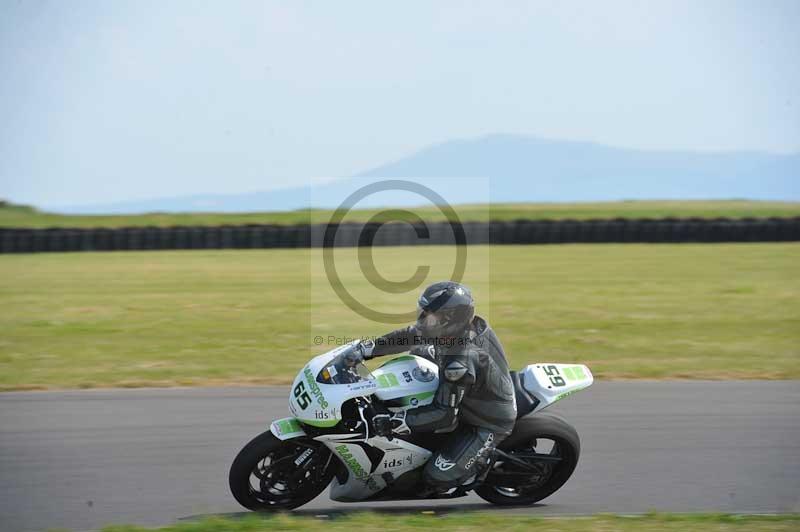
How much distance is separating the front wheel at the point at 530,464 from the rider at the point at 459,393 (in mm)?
180

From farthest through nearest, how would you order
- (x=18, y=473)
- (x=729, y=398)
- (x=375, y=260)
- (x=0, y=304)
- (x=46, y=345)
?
(x=375, y=260) → (x=0, y=304) → (x=46, y=345) → (x=729, y=398) → (x=18, y=473)

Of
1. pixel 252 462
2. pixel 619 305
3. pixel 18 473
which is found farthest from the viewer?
pixel 619 305

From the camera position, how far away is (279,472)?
554cm

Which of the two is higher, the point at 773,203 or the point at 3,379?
the point at 773,203

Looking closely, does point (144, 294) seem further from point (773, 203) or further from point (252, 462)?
point (773, 203)

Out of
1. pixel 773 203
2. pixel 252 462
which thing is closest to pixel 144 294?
pixel 252 462

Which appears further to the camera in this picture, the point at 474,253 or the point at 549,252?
the point at 474,253

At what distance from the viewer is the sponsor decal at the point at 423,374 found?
5.68 m

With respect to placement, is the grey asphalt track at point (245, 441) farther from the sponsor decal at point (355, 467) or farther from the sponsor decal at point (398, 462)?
the sponsor decal at point (398, 462)

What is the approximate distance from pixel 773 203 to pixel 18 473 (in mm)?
48050

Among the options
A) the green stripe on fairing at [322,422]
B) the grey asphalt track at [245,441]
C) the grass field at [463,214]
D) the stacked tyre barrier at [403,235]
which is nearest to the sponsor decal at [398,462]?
the grey asphalt track at [245,441]

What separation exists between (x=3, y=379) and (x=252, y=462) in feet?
19.6

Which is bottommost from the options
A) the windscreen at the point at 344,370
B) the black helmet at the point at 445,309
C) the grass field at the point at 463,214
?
the windscreen at the point at 344,370

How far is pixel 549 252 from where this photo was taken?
26859 mm
